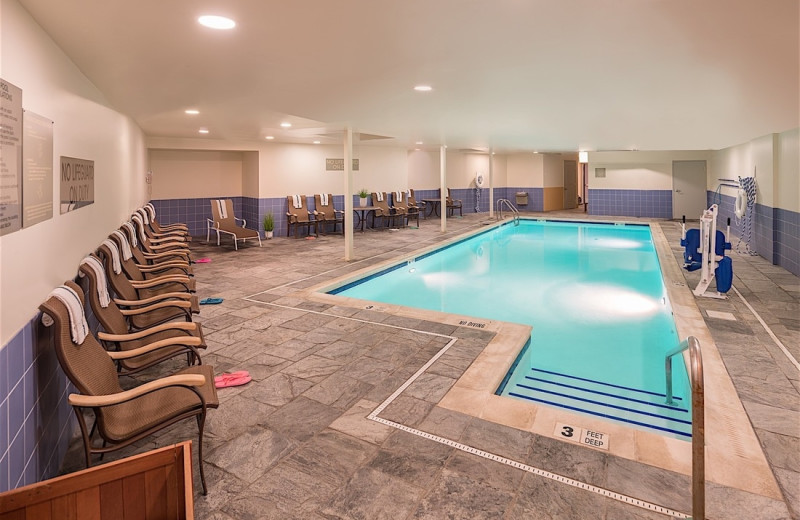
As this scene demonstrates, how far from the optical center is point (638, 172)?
1567 centimetres

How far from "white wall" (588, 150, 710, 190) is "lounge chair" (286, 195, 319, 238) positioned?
996 cm

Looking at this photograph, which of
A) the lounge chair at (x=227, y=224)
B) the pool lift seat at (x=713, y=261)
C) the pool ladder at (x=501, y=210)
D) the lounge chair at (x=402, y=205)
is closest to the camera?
the pool lift seat at (x=713, y=261)

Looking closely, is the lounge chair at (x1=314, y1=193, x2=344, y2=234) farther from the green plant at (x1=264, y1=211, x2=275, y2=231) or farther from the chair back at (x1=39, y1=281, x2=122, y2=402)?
the chair back at (x1=39, y1=281, x2=122, y2=402)

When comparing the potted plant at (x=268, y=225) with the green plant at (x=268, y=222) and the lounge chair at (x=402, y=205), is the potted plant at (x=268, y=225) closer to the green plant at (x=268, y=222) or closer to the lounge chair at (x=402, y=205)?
the green plant at (x=268, y=222)

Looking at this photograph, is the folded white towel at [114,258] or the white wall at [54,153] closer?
the white wall at [54,153]

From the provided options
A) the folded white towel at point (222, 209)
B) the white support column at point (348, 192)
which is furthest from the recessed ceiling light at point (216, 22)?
the folded white towel at point (222, 209)

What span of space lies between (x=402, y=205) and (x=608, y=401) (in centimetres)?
1095

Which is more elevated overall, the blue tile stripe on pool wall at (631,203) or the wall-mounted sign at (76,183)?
the blue tile stripe on pool wall at (631,203)

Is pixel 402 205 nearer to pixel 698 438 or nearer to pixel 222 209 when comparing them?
pixel 222 209

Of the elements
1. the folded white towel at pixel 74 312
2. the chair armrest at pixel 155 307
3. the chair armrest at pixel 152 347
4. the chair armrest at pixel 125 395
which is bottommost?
the chair armrest at pixel 125 395

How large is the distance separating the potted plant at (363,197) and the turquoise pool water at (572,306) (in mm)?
3253

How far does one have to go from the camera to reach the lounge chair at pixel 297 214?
37.8 ft

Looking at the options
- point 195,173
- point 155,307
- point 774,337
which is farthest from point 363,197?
point 774,337

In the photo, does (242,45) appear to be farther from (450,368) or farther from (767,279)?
(767,279)
